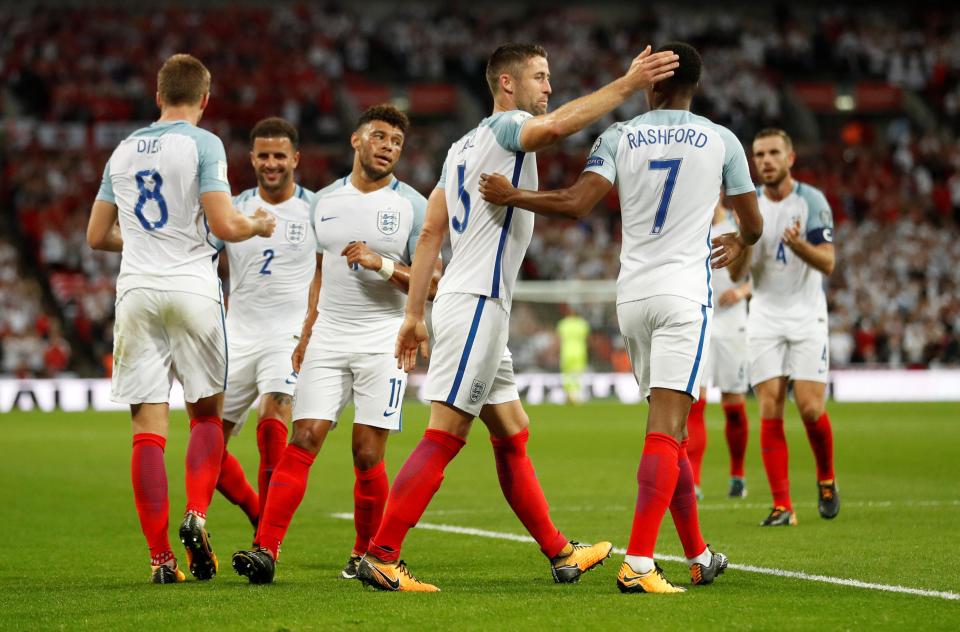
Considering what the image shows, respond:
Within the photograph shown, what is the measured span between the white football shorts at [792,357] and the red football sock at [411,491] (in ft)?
14.8

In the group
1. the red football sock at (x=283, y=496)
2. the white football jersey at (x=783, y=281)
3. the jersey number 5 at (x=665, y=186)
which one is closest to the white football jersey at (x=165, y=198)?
the red football sock at (x=283, y=496)

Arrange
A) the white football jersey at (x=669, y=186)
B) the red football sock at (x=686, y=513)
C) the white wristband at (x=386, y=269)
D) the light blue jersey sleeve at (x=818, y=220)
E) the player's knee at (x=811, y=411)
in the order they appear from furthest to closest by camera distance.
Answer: the player's knee at (x=811, y=411) → the light blue jersey sleeve at (x=818, y=220) → the white wristband at (x=386, y=269) → the red football sock at (x=686, y=513) → the white football jersey at (x=669, y=186)

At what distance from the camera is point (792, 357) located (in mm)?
10273

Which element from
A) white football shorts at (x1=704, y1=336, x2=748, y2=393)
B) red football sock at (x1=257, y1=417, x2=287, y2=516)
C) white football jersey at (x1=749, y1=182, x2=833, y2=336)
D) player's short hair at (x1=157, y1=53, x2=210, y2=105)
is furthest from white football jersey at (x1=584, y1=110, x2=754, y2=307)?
white football shorts at (x1=704, y1=336, x2=748, y2=393)

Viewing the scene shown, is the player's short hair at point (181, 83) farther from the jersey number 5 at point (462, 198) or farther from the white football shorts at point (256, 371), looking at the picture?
the white football shorts at point (256, 371)

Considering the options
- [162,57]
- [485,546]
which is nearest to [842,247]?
[162,57]

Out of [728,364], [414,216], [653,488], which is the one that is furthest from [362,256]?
[728,364]

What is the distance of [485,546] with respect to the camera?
27.8 feet

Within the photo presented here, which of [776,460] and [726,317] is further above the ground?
[726,317]

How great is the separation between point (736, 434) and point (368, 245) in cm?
533

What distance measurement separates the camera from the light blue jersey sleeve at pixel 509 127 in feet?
20.4

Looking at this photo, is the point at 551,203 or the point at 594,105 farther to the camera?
the point at 551,203

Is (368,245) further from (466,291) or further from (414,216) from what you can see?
(466,291)

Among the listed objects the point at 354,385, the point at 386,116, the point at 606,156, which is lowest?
the point at 354,385
